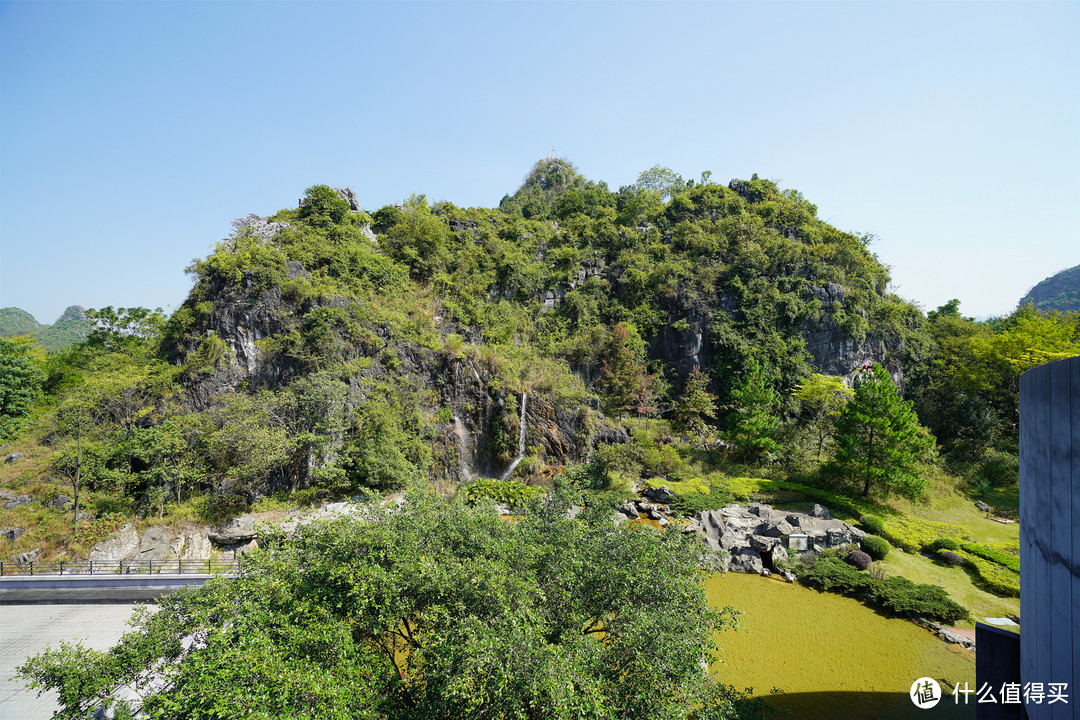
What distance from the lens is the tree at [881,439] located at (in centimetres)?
1658

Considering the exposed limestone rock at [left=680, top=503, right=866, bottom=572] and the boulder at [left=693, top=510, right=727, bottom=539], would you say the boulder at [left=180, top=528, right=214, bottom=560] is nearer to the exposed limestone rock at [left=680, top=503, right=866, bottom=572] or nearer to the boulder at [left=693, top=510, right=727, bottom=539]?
the exposed limestone rock at [left=680, top=503, right=866, bottom=572]

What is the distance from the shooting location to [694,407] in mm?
24016

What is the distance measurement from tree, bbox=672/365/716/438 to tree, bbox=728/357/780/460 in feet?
5.01

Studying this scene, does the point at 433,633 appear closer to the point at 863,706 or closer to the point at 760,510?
the point at 863,706

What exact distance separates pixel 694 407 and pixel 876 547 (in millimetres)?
10881

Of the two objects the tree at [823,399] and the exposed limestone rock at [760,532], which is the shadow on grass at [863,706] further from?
the tree at [823,399]

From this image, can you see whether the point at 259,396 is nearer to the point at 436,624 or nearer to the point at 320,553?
the point at 320,553

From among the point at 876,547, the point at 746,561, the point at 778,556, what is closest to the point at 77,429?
the point at 746,561

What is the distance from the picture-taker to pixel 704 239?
31.0m

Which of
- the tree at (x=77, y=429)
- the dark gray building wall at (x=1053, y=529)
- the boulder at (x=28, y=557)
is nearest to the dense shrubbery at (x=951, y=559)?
the dark gray building wall at (x=1053, y=529)

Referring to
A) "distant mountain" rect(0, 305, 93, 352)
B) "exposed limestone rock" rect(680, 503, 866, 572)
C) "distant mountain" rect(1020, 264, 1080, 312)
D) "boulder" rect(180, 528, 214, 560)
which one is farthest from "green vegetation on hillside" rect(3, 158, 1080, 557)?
"distant mountain" rect(1020, 264, 1080, 312)

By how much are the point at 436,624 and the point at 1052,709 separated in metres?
6.60

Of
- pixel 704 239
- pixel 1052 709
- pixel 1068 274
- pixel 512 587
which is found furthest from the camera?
pixel 1068 274

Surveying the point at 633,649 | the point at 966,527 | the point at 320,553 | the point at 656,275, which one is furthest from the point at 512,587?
the point at 656,275
